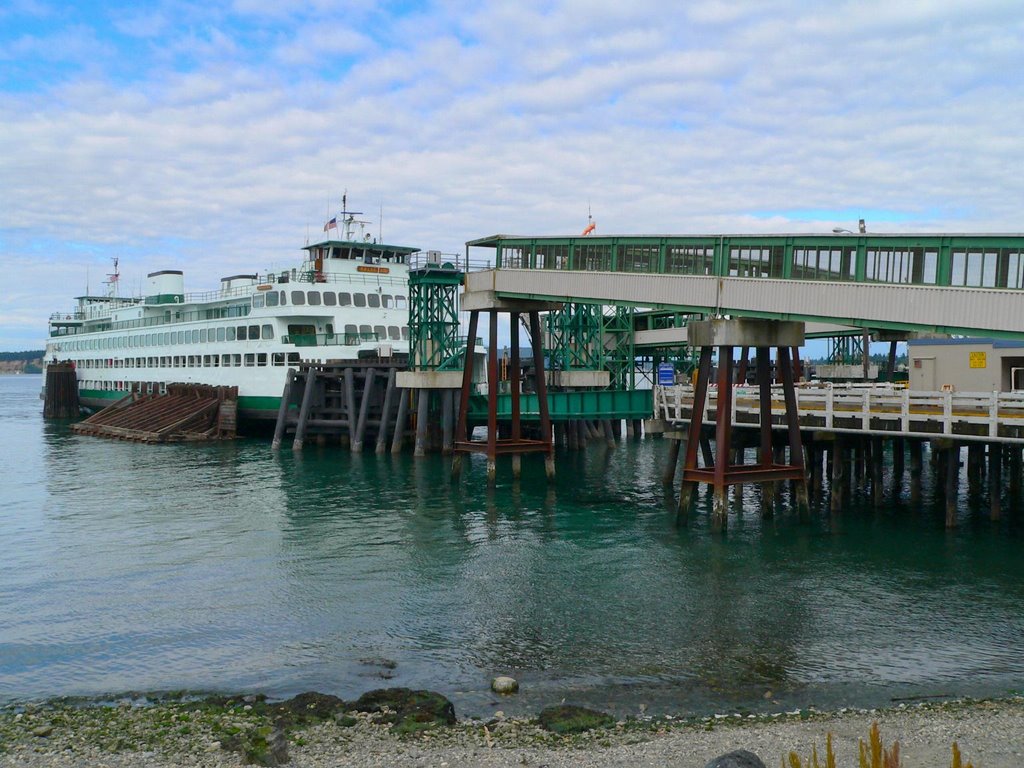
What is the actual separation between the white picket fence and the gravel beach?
1141 cm

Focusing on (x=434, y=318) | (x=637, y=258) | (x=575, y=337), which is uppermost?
(x=637, y=258)

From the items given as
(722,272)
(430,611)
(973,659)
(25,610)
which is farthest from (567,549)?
A: (25,610)

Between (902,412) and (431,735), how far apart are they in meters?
17.6

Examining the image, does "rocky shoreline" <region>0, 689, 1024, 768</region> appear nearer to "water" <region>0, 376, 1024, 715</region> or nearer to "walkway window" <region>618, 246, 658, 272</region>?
"water" <region>0, 376, 1024, 715</region>

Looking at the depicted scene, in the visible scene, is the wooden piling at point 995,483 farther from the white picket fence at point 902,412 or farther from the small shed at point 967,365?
the white picket fence at point 902,412

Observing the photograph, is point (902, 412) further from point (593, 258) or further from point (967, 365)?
point (593, 258)

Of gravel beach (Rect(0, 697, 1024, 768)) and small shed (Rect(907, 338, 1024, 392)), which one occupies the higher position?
small shed (Rect(907, 338, 1024, 392))

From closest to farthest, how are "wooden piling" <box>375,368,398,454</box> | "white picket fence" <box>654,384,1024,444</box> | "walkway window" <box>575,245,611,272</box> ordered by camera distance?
1. "white picket fence" <box>654,384,1024,444</box>
2. "walkway window" <box>575,245,611,272</box>
3. "wooden piling" <box>375,368,398,454</box>

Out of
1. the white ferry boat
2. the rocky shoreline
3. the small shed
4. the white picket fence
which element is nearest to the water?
the rocky shoreline

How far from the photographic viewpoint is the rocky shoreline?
474 inches

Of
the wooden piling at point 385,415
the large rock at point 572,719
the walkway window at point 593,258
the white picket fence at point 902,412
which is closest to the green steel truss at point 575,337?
the wooden piling at point 385,415

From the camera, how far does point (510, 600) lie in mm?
20500

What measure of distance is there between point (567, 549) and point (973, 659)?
11.4 m

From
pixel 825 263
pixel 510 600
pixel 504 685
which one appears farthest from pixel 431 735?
pixel 825 263
